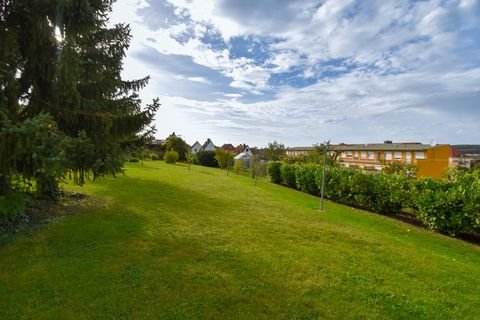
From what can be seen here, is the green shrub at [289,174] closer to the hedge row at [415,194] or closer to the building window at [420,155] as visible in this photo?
the hedge row at [415,194]

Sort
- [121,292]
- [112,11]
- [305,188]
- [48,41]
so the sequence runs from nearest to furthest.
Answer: [121,292] → [48,41] → [112,11] → [305,188]

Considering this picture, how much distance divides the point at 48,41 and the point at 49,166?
8.92 feet

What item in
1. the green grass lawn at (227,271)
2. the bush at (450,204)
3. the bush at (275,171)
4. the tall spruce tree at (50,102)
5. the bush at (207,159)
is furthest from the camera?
the bush at (207,159)

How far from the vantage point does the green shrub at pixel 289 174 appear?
49.6 ft

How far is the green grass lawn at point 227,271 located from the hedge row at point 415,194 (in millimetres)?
612

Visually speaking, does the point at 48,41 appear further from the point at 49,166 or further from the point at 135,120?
the point at 49,166

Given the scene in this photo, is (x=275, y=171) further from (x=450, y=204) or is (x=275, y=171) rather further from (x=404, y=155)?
(x=404, y=155)

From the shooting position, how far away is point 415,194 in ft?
24.7

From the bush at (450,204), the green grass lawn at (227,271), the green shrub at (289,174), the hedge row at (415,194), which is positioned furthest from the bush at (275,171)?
the green grass lawn at (227,271)

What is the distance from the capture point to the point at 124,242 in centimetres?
470

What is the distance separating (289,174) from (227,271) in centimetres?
1194

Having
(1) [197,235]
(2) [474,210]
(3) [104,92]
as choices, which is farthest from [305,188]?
(3) [104,92]

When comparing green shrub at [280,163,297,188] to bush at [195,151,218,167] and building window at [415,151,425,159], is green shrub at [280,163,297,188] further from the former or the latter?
building window at [415,151,425,159]

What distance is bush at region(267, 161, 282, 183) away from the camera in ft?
55.9
